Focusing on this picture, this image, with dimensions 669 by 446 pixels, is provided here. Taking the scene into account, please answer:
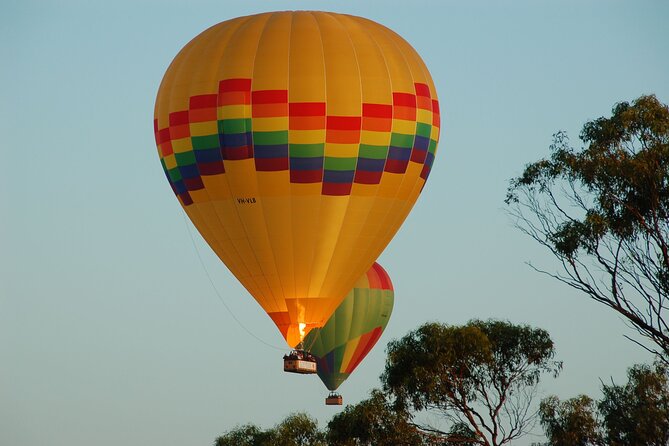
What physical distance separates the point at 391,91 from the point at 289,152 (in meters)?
4.26

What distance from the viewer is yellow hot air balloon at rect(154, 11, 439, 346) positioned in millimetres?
57469

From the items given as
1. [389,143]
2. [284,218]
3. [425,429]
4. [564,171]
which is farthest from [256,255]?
[564,171]

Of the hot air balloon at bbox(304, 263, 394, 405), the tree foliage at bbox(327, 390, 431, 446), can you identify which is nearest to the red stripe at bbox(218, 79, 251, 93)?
the tree foliage at bbox(327, 390, 431, 446)

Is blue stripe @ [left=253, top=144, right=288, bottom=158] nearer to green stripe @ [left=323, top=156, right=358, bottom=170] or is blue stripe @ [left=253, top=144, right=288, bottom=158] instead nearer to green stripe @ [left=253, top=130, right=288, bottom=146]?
green stripe @ [left=253, top=130, right=288, bottom=146]

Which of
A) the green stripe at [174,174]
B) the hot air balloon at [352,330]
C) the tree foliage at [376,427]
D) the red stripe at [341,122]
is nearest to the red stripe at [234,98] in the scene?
the red stripe at [341,122]

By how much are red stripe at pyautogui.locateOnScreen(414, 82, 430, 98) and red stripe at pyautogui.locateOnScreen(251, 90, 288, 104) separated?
510cm

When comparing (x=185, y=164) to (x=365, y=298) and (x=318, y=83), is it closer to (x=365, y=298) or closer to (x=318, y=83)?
(x=318, y=83)

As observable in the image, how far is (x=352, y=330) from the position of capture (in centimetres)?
8088

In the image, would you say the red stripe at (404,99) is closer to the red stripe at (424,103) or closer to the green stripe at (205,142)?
the red stripe at (424,103)

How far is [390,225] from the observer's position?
59.9 m

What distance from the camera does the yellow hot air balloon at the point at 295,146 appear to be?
57.5 m

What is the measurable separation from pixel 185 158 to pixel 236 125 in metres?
2.63

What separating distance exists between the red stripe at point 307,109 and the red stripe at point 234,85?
5.60ft

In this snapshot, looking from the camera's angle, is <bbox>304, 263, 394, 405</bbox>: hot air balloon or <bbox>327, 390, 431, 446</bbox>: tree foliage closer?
<bbox>327, 390, 431, 446</bbox>: tree foliage
